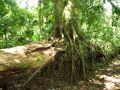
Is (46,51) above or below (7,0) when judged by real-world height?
below

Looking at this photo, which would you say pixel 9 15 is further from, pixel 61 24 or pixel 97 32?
pixel 61 24

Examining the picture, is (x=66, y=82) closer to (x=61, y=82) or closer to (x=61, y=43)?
(x=61, y=82)

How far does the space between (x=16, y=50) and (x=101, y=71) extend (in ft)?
10.8

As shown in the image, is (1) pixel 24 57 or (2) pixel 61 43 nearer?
(1) pixel 24 57

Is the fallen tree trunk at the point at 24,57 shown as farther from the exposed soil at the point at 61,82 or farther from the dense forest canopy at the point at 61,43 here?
the exposed soil at the point at 61,82

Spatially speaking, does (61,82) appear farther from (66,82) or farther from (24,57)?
(24,57)

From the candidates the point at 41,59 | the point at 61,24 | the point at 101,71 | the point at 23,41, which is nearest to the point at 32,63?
the point at 41,59

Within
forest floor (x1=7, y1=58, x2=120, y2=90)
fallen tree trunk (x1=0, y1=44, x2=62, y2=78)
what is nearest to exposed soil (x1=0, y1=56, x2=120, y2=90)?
forest floor (x1=7, y1=58, x2=120, y2=90)

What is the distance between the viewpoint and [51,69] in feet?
22.7

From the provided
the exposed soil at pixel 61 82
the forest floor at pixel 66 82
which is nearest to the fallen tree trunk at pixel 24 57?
the exposed soil at pixel 61 82

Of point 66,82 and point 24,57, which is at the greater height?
point 24,57

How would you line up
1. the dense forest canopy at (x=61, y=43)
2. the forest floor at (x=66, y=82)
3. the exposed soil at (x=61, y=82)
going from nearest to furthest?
the dense forest canopy at (x=61, y=43)
the exposed soil at (x=61, y=82)
the forest floor at (x=66, y=82)

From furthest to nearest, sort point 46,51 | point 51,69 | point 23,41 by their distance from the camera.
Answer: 1. point 23,41
2. point 51,69
3. point 46,51

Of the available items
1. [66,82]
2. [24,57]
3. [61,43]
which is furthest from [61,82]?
[24,57]
